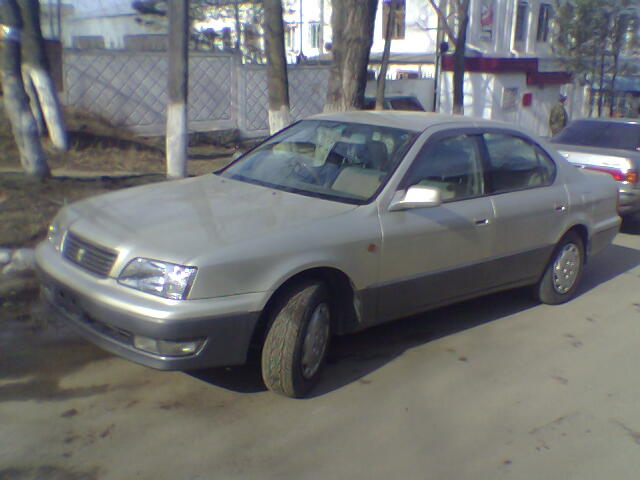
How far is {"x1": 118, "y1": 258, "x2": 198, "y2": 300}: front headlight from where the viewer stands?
12.1ft

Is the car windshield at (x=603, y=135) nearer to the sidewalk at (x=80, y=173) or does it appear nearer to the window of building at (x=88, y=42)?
the sidewalk at (x=80, y=173)

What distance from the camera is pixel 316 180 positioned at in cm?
495

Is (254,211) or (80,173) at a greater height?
(254,211)

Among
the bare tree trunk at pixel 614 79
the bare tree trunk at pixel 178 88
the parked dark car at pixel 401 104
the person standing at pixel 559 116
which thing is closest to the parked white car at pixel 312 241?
the bare tree trunk at pixel 178 88

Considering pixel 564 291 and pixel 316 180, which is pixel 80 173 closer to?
pixel 316 180

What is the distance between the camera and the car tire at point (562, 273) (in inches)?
245

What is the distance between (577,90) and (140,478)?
3040 centimetres

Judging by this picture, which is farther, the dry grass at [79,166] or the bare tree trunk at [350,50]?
the bare tree trunk at [350,50]

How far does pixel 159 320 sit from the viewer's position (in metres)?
3.64

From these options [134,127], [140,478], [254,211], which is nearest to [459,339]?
[254,211]

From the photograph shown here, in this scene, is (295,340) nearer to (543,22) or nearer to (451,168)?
(451,168)

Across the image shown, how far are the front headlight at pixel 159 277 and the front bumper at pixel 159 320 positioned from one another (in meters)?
0.04

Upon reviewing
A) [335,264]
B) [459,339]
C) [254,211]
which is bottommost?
[459,339]

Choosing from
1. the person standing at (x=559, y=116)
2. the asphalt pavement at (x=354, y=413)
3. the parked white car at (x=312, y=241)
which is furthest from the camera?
the person standing at (x=559, y=116)
